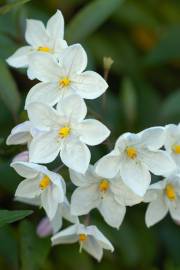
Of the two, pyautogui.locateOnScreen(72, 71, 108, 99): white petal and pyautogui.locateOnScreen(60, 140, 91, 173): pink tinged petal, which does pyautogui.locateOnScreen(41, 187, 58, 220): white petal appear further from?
pyautogui.locateOnScreen(72, 71, 108, 99): white petal

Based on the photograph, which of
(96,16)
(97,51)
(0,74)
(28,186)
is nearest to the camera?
(28,186)

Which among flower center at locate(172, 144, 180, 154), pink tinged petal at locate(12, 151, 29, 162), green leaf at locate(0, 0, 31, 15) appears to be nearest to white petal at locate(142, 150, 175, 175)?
flower center at locate(172, 144, 180, 154)

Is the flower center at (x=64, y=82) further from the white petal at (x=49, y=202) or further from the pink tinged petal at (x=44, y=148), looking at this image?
the white petal at (x=49, y=202)

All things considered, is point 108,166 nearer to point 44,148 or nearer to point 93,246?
point 44,148

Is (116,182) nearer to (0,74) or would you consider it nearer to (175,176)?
(175,176)

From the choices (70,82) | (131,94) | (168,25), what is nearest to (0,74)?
(70,82)

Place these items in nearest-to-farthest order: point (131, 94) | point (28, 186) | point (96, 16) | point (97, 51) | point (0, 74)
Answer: point (28, 186) < point (0, 74) < point (96, 16) < point (131, 94) < point (97, 51)

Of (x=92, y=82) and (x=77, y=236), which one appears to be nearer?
(x=92, y=82)
